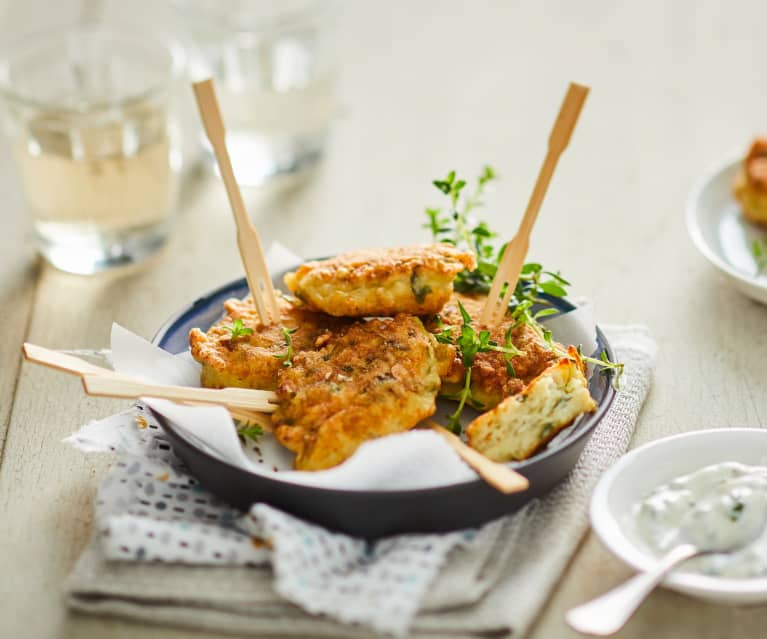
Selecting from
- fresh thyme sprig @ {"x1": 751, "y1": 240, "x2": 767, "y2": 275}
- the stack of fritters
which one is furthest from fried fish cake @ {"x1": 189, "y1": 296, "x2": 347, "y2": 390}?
fresh thyme sprig @ {"x1": 751, "y1": 240, "x2": 767, "y2": 275}

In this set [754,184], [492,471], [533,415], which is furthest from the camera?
[754,184]

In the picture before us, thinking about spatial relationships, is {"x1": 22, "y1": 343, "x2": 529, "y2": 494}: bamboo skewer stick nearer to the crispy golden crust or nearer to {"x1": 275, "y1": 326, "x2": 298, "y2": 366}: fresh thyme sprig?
{"x1": 275, "y1": 326, "x2": 298, "y2": 366}: fresh thyme sprig

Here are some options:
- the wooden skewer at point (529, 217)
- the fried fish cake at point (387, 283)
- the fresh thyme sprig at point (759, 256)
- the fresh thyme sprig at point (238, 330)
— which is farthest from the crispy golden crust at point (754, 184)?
the fresh thyme sprig at point (238, 330)

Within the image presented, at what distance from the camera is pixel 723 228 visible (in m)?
2.94

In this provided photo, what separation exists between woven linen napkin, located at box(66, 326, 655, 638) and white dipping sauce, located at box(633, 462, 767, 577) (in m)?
0.18

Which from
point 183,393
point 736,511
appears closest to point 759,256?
point 736,511

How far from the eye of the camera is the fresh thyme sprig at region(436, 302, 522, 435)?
A: 194 cm

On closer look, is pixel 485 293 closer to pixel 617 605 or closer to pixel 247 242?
pixel 247 242

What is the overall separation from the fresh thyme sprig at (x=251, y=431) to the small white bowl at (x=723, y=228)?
133 centimetres

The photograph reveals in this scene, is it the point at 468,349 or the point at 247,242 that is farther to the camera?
the point at 247,242

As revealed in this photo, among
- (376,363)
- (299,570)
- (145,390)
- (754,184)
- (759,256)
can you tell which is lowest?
(299,570)

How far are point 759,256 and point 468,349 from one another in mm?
1191

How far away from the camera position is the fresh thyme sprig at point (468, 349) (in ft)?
6.36

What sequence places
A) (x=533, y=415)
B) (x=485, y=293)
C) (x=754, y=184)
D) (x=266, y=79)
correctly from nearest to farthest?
(x=533, y=415) < (x=485, y=293) < (x=754, y=184) < (x=266, y=79)
